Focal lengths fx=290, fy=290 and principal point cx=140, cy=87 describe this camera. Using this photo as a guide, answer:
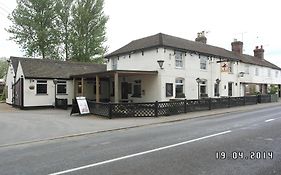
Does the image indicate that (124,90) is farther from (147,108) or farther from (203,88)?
(147,108)

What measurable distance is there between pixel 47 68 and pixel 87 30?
48.0 feet

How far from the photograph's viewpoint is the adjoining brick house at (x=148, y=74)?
24219 mm

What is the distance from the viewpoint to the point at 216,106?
24047 millimetres

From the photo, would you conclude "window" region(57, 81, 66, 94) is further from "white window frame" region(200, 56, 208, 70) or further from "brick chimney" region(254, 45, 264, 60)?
"brick chimney" region(254, 45, 264, 60)

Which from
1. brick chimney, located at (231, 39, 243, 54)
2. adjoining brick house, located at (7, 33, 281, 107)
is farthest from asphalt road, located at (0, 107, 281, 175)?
brick chimney, located at (231, 39, 243, 54)

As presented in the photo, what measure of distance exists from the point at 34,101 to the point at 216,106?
16336 mm

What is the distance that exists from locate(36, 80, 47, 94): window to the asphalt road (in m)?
17.6

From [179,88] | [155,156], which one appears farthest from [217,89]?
[155,156]

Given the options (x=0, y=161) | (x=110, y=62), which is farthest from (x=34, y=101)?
(x=0, y=161)

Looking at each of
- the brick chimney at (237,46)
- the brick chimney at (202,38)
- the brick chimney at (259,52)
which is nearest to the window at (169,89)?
the brick chimney at (202,38)

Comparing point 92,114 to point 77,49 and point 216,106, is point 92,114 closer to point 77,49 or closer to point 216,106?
point 216,106

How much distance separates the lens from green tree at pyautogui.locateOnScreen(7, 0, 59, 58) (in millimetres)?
39375

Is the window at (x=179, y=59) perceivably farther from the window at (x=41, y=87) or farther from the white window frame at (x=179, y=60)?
the window at (x=41, y=87)

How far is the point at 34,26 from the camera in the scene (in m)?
39.1
